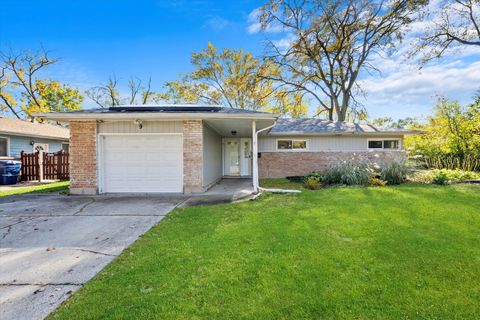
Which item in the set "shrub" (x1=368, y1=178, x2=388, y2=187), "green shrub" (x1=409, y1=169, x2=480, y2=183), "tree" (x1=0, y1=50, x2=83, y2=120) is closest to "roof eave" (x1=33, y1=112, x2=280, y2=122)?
"shrub" (x1=368, y1=178, x2=388, y2=187)

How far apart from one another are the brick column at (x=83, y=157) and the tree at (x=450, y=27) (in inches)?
831

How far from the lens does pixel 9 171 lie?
1195cm

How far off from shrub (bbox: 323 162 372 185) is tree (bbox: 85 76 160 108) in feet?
76.7

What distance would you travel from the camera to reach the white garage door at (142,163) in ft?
27.3

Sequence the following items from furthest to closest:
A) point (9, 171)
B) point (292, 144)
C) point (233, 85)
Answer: point (233, 85)
point (292, 144)
point (9, 171)

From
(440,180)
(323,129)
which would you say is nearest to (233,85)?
(323,129)

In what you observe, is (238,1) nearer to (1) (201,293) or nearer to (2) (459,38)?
(2) (459,38)

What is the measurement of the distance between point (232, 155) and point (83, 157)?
8109 millimetres

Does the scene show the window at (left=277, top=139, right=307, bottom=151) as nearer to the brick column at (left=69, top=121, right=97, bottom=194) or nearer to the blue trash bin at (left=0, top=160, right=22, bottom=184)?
the brick column at (left=69, top=121, right=97, bottom=194)

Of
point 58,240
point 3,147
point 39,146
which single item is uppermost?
point 39,146

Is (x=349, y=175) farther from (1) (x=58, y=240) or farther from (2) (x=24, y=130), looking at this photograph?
(2) (x=24, y=130)

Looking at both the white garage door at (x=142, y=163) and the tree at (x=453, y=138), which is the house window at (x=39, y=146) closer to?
the white garage door at (x=142, y=163)

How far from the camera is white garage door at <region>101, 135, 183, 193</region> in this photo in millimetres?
8320

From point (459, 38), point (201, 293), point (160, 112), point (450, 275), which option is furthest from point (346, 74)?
point (201, 293)
